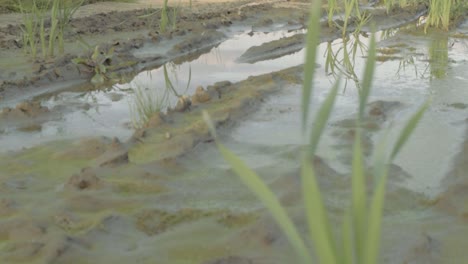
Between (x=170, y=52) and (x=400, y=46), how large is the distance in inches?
82.7

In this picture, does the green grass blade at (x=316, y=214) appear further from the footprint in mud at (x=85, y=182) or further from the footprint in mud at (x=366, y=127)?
the footprint in mud at (x=366, y=127)

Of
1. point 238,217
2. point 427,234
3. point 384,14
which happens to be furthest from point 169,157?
point 384,14

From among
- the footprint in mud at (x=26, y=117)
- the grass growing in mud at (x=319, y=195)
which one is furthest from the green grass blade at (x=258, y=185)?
the footprint in mud at (x=26, y=117)

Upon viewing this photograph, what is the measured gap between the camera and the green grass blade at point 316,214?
947mm

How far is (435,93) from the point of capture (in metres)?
4.29

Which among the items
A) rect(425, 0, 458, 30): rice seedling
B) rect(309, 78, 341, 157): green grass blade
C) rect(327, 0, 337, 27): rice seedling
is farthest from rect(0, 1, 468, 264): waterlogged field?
rect(425, 0, 458, 30): rice seedling

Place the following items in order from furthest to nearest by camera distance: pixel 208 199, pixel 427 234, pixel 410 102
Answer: pixel 410 102 < pixel 208 199 < pixel 427 234

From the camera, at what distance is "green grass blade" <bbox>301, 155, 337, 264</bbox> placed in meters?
0.95

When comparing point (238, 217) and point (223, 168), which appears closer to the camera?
point (238, 217)

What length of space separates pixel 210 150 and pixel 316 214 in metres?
2.06

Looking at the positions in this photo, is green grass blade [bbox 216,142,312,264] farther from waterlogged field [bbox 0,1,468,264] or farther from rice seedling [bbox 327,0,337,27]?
rice seedling [bbox 327,0,337,27]

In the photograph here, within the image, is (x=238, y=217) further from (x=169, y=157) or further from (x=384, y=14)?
(x=384, y=14)

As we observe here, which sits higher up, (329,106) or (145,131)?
(329,106)

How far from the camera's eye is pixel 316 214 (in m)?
0.97
